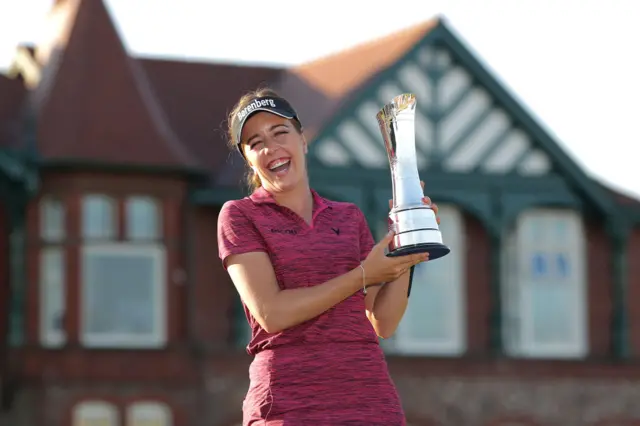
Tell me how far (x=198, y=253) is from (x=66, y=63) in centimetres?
320

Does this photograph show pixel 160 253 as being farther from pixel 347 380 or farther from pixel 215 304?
pixel 347 380

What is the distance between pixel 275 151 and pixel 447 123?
1782 cm

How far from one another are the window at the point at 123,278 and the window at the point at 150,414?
80cm

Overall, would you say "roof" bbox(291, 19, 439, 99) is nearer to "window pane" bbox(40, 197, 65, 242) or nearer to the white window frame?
the white window frame

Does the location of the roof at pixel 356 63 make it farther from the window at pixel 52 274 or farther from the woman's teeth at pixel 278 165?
the woman's teeth at pixel 278 165

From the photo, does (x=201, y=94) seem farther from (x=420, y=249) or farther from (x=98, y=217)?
(x=420, y=249)

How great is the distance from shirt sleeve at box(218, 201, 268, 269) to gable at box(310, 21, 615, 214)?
660 inches

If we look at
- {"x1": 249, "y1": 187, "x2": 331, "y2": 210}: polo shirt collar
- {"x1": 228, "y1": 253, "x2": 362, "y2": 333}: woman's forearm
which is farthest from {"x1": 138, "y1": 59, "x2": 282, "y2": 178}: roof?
{"x1": 228, "y1": 253, "x2": 362, "y2": 333}: woman's forearm

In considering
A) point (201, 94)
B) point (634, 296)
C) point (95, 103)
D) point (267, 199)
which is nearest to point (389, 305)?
point (267, 199)

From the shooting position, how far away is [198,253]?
2086 centimetres

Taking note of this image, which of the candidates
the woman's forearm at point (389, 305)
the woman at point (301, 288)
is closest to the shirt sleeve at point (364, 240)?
the woman at point (301, 288)

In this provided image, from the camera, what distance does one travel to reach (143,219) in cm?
2023

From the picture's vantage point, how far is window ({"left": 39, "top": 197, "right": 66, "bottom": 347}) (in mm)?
19781

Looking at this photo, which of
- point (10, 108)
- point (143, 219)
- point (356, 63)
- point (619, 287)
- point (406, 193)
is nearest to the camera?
point (406, 193)
